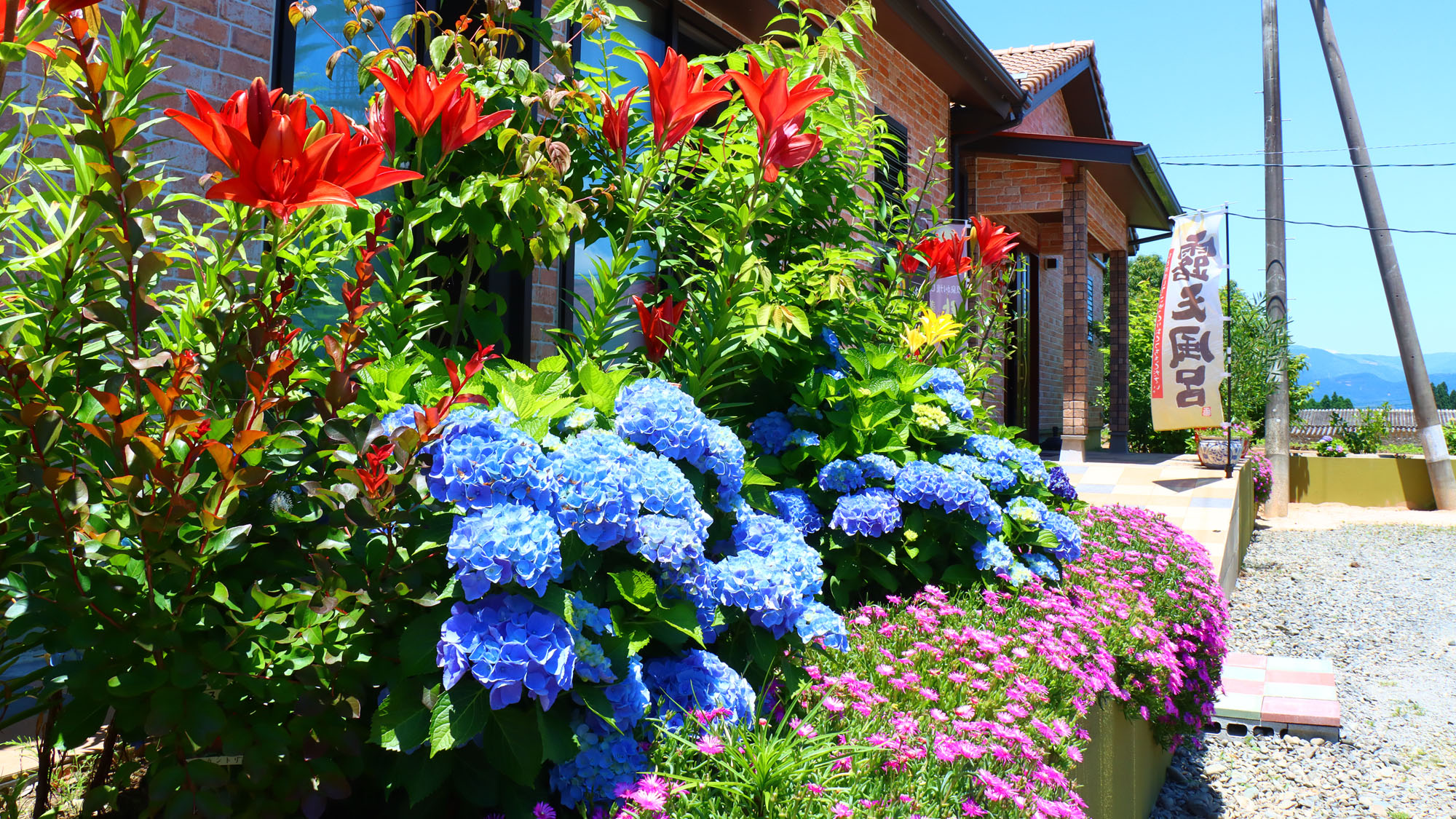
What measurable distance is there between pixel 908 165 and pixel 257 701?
6.93 m

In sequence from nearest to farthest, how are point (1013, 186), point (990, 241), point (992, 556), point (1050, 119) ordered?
1. point (992, 556)
2. point (990, 241)
3. point (1013, 186)
4. point (1050, 119)

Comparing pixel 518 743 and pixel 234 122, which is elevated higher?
pixel 234 122

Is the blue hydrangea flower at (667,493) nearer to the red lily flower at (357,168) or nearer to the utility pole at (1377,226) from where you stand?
the red lily flower at (357,168)

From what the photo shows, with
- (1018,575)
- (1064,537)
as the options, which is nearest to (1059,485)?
(1064,537)

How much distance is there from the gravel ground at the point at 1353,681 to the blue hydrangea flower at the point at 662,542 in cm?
309

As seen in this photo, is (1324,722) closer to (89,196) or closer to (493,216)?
(493,216)

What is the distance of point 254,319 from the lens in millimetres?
1597

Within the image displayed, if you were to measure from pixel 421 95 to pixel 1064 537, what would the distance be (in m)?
2.65

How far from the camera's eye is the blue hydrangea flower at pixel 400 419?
1.49 metres

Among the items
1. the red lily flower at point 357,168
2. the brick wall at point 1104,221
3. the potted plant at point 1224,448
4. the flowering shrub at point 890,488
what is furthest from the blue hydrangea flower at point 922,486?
the brick wall at point 1104,221

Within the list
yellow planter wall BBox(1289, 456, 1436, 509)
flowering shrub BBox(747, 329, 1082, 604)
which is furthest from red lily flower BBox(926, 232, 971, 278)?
yellow planter wall BBox(1289, 456, 1436, 509)

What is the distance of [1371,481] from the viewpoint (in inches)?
464

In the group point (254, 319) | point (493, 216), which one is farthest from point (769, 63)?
point (254, 319)

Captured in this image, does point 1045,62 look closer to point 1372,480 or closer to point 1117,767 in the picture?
point 1372,480
